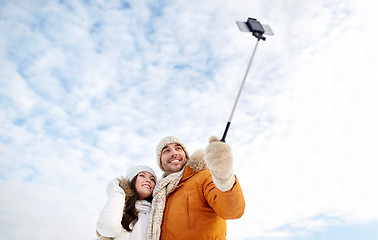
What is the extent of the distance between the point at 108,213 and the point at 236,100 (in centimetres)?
189

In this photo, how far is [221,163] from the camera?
2668 millimetres

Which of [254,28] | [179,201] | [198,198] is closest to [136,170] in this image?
[179,201]

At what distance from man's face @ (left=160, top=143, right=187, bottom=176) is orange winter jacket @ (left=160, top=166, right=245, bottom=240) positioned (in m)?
0.50

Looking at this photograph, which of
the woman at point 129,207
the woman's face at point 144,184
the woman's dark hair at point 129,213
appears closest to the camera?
the woman at point 129,207

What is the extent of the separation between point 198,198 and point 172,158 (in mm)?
914

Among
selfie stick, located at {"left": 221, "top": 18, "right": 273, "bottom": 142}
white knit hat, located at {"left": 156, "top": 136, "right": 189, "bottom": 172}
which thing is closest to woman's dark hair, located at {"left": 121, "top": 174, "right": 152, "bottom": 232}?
white knit hat, located at {"left": 156, "top": 136, "right": 189, "bottom": 172}

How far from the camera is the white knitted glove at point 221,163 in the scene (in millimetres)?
2675

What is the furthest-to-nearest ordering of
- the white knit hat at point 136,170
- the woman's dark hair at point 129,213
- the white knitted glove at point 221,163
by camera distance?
the white knit hat at point 136,170
the woman's dark hair at point 129,213
the white knitted glove at point 221,163

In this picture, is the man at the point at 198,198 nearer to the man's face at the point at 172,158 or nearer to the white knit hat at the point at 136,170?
the man's face at the point at 172,158

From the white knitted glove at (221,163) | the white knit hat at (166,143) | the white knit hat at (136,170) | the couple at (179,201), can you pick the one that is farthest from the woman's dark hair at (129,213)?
the white knitted glove at (221,163)

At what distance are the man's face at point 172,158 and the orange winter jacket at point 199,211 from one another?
50cm

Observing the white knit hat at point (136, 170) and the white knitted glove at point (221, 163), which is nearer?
the white knitted glove at point (221, 163)

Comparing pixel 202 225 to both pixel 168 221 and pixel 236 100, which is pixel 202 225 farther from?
pixel 236 100

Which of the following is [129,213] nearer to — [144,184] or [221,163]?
[144,184]
